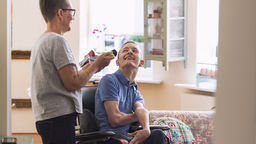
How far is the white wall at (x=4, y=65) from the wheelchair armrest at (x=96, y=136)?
0.53 m

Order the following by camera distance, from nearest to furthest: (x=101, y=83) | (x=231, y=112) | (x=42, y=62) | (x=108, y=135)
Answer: (x=231, y=112)
(x=42, y=62)
(x=108, y=135)
(x=101, y=83)

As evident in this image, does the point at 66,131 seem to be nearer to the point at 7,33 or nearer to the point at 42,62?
the point at 42,62

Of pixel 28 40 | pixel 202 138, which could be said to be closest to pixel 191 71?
pixel 202 138

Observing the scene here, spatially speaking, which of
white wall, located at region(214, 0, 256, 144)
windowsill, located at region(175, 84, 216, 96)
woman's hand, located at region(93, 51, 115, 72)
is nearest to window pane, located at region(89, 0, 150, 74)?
windowsill, located at region(175, 84, 216, 96)

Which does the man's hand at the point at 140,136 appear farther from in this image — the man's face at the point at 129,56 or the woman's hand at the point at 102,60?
the woman's hand at the point at 102,60

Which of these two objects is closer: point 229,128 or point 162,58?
point 229,128

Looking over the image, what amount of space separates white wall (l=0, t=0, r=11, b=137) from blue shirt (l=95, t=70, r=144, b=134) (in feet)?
2.60

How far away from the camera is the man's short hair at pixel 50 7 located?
211cm

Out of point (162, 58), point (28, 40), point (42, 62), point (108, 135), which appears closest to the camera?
point (42, 62)

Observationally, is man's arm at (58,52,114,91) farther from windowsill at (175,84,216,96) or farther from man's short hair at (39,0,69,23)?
windowsill at (175,84,216,96)

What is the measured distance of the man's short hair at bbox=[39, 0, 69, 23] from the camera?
83.0 inches

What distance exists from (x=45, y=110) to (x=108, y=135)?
58 centimetres

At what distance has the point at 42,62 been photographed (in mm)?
2033

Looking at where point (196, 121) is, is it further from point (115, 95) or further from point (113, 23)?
point (113, 23)
